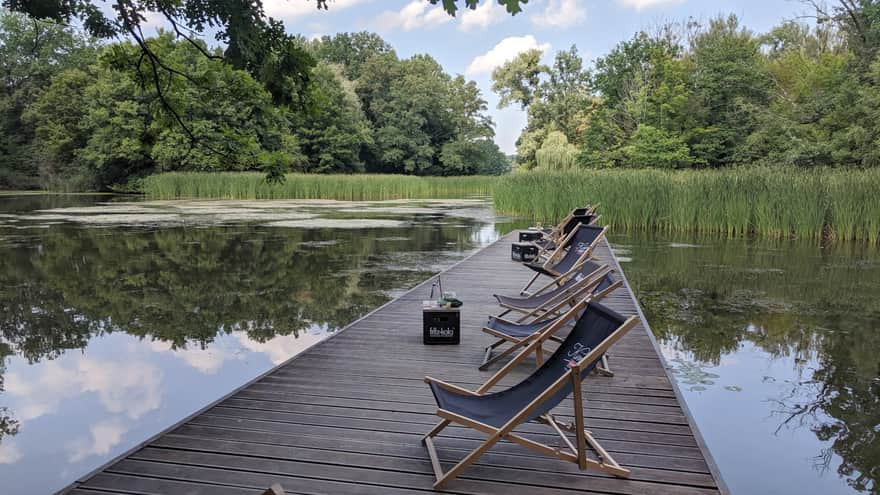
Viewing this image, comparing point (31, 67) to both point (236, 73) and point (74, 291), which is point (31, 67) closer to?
point (74, 291)

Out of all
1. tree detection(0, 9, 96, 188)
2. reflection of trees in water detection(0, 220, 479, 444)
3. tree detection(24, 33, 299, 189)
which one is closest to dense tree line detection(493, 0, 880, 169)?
reflection of trees in water detection(0, 220, 479, 444)

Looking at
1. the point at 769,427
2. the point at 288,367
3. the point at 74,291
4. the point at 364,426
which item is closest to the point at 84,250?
the point at 74,291

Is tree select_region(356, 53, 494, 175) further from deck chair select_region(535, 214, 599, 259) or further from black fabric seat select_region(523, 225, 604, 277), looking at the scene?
black fabric seat select_region(523, 225, 604, 277)

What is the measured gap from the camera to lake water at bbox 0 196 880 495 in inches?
155

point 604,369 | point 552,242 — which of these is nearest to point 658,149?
point 552,242

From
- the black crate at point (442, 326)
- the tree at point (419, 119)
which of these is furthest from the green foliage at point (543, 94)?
the black crate at point (442, 326)

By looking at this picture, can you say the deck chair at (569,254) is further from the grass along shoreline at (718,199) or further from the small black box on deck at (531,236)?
the grass along shoreline at (718,199)

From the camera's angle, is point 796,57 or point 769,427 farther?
point 796,57

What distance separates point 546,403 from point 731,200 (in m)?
13.6

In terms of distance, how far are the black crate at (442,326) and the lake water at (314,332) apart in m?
1.66

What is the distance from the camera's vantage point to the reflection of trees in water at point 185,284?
6.46m

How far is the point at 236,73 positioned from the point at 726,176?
1382 centimetres

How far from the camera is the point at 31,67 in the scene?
41.1m

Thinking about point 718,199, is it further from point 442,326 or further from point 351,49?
point 351,49
